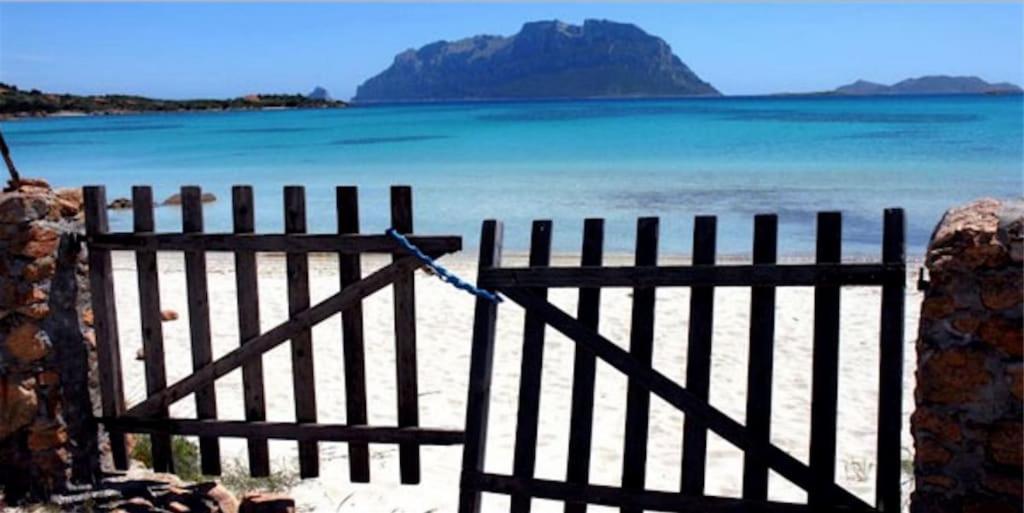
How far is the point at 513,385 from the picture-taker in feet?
28.4

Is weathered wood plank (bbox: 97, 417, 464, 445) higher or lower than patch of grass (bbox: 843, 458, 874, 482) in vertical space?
higher

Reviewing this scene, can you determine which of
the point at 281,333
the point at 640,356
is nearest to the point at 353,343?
the point at 281,333

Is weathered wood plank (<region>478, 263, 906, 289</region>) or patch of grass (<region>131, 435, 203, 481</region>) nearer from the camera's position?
weathered wood plank (<region>478, 263, 906, 289</region>)

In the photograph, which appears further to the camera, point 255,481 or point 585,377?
point 255,481

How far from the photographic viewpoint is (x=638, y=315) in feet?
15.2

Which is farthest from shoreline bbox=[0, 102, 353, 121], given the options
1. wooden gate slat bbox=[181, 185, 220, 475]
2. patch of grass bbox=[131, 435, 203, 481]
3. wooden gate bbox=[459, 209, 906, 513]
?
wooden gate bbox=[459, 209, 906, 513]

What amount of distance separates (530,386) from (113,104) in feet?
478

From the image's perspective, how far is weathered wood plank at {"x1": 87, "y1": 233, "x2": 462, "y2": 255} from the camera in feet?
17.3

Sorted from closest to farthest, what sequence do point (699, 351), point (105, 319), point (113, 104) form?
point (699, 351)
point (105, 319)
point (113, 104)

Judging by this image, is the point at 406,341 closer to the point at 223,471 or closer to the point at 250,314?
the point at 250,314

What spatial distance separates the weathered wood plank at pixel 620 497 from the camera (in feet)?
14.7

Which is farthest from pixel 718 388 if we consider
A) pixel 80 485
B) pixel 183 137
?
pixel 183 137

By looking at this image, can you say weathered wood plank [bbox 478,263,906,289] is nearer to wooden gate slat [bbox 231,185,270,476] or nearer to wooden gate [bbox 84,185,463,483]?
wooden gate [bbox 84,185,463,483]

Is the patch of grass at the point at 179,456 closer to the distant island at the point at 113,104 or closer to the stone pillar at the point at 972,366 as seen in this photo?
the stone pillar at the point at 972,366
